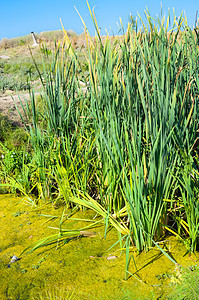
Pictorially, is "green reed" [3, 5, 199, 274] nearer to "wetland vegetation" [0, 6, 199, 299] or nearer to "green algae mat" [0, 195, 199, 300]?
"wetland vegetation" [0, 6, 199, 299]

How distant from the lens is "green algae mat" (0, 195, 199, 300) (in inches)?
54.6

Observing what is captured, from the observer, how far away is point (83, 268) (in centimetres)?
156

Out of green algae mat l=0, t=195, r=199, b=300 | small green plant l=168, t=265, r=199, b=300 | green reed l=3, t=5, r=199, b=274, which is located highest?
green reed l=3, t=5, r=199, b=274

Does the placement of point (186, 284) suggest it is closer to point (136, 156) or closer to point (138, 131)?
point (136, 156)

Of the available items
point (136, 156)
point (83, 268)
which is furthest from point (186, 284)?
point (136, 156)

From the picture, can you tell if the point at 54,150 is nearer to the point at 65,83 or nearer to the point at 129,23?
the point at 65,83

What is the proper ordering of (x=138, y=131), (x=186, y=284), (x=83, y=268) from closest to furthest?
(x=186, y=284) → (x=83, y=268) → (x=138, y=131)

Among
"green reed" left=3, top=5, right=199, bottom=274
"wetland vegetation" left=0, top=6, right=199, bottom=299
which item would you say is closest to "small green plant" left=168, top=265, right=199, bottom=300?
"wetland vegetation" left=0, top=6, right=199, bottom=299

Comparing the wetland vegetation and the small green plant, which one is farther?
the wetland vegetation

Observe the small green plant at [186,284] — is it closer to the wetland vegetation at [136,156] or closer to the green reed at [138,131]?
the wetland vegetation at [136,156]

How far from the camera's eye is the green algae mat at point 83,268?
1.39 meters

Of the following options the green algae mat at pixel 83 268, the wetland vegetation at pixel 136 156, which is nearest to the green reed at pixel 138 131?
the wetland vegetation at pixel 136 156

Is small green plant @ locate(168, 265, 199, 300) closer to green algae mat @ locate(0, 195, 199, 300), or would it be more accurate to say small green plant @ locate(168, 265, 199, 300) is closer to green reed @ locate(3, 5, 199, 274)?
green algae mat @ locate(0, 195, 199, 300)

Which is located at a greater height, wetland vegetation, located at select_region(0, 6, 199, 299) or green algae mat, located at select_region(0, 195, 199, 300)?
wetland vegetation, located at select_region(0, 6, 199, 299)
